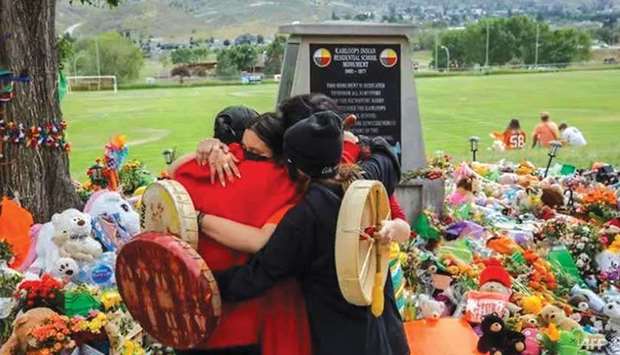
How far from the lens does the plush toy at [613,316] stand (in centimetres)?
591

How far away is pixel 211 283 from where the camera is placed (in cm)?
278

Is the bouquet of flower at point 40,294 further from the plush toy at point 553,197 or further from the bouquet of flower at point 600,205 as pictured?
the plush toy at point 553,197

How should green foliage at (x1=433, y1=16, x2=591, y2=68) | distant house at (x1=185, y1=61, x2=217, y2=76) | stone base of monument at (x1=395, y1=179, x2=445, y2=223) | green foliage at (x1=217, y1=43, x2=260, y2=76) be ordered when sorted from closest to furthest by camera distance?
stone base of monument at (x1=395, y1=179, x2=445, y2=223)
green foliage at (x1=217, y1=43, x2=260, y2=76)
distant house at (x1=185, y1=61, x2=217, y2=76)
green foliage at (x1=433, y1=16, x2=591, y2=68)

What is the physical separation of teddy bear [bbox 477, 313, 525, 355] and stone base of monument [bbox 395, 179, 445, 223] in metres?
2.24

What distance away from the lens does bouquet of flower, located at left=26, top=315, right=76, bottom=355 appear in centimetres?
439

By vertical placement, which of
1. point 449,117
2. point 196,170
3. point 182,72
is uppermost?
point 196,170

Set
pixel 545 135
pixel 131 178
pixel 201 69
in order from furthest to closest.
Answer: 1. pixel 201 69
2. pixel 545 135
3. pixel 131 178

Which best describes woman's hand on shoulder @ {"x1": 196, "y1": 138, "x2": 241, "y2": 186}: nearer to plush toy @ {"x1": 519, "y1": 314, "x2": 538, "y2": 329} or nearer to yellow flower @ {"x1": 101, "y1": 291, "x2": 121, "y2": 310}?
yellow flower @ {"x1": 101, "y1": 291, "x2": 121, "y2": 310}

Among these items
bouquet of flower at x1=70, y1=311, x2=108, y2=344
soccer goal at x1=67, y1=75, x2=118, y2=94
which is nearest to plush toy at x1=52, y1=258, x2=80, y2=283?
bouquet of flower at x1=70, y1=311, x2=108, y2=344

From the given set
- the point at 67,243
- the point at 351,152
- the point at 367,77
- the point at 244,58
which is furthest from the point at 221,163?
the point at 244,58

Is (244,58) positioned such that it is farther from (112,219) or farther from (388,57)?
(112,219)

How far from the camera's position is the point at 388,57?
7.05 metres

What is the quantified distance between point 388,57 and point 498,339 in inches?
115

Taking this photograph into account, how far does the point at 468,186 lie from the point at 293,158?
582cm
